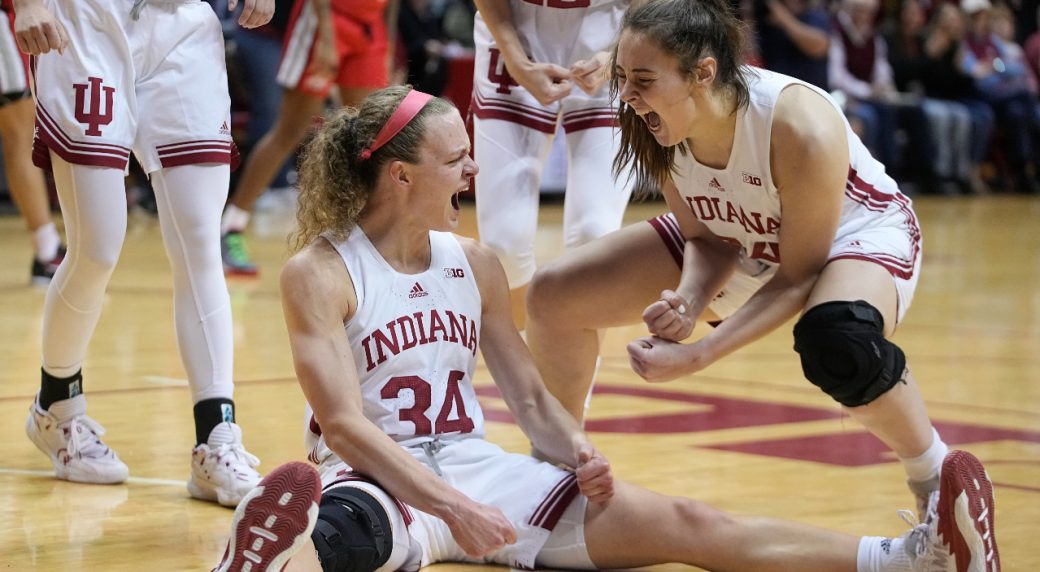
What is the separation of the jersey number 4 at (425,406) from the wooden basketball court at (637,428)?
0.89 feet

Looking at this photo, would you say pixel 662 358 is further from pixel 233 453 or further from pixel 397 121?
pixel 233 453

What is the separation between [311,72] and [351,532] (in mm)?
4783

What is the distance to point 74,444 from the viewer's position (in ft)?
12.0

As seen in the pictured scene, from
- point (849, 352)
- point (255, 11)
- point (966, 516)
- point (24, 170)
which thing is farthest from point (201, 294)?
point (24, 170)

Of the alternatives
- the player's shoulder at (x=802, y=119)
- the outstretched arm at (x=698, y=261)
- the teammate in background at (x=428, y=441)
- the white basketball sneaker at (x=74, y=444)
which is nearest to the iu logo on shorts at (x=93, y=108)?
the teammate in background at (x=428, y=441)

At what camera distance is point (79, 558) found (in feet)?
9.71

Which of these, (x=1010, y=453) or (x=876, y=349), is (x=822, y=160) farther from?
(x=1010, y=453)

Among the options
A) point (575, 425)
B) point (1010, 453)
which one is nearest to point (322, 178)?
point (575, 425)

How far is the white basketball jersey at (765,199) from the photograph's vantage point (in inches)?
125

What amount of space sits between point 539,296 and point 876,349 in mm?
902

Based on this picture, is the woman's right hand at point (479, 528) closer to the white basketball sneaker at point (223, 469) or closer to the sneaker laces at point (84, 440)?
the white basketball sneaker at point (223, 469)

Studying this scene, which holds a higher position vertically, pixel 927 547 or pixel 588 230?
pixel 927 547

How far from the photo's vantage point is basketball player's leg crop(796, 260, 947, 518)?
10.0ft

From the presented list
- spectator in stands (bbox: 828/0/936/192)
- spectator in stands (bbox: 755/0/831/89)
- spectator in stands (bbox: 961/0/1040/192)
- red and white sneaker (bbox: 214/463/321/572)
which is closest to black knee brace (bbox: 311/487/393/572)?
red and white sneaker (bbox: 214/463/321/572)
